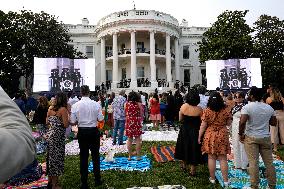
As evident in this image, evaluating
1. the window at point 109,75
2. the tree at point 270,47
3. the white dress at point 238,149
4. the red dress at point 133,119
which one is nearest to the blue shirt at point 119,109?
the red dress at point 133,119

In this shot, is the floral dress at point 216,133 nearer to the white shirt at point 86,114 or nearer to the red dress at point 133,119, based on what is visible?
the white shirt at point 86,114

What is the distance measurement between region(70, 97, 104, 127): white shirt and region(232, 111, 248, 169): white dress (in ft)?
9.91

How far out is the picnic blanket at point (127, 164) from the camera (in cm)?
818

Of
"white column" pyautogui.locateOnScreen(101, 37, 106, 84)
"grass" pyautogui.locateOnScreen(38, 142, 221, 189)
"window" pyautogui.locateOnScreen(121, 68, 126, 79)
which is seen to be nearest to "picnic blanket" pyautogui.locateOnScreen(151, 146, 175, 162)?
"grass" pyautogui.locateOnScreen(38, 142, 221, 189)

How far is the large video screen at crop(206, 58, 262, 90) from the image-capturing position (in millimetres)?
15305

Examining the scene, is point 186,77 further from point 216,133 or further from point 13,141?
point 13,141

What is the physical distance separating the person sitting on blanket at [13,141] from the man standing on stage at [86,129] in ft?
18.1

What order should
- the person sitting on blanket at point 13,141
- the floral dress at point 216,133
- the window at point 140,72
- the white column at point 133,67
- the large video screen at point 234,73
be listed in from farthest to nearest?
the window at point 140,72, the white column at point 133,67, the large video screen at point 234,73, the floral dress at point 216,133, the person sitting on blanket at point 13,141

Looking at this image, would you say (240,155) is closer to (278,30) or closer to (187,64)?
(278,30)

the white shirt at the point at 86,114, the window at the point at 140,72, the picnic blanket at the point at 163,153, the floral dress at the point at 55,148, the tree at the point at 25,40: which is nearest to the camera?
the floral dress at the point at 55,148

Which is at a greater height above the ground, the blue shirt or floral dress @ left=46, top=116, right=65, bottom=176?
the blue shirt

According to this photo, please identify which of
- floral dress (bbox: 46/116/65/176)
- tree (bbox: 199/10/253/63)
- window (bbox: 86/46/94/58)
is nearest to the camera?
floral dress (bbox: 46/116/65/176)

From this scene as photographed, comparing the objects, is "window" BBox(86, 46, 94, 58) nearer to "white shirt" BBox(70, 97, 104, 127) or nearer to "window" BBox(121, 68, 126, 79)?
"window" BBox(121, 68, 126, 79)

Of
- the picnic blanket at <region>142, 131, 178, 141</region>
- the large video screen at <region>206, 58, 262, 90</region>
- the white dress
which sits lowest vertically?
the picnic blanket at <region>142, 131, 178, 141</region>
